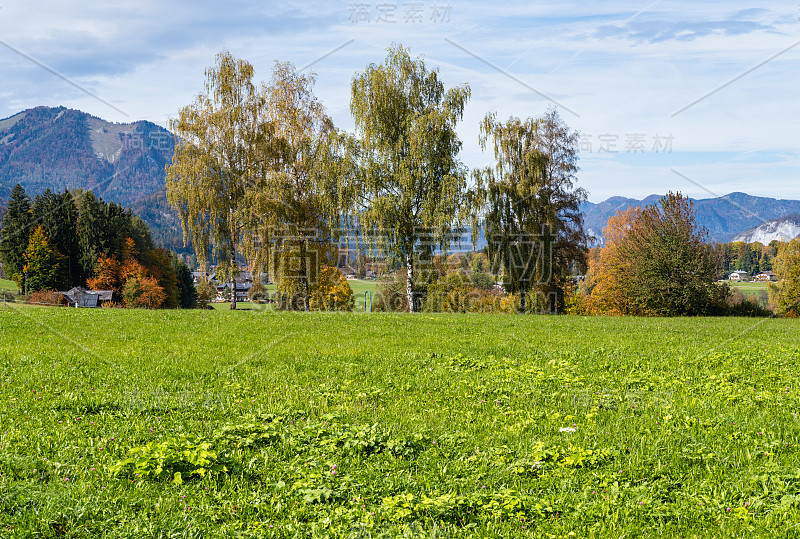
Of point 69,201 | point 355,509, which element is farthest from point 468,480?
point 69,201

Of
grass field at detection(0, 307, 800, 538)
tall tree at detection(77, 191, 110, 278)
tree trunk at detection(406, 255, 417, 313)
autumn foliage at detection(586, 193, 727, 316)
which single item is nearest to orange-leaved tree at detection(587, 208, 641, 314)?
autumn foliage at detection(586, 193, 727, 316)

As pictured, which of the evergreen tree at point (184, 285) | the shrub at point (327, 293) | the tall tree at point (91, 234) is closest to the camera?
the shrub at point (327, 293)

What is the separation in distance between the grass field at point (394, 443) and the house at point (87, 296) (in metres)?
61.4

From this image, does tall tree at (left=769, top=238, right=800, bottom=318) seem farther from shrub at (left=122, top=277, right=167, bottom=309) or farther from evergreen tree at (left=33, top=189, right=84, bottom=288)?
evergreen tree at (left=33, top=189, right=84, bottom=288)

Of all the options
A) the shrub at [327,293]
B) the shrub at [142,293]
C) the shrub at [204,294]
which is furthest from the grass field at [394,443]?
the shrub at [204,294]

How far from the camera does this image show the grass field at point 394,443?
15.9 ft

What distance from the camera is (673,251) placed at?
3288cm

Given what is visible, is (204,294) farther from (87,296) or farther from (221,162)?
(221,162)

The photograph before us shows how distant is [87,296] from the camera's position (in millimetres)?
67188

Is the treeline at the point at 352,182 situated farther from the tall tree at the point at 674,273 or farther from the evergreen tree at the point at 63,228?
the evergreen tree at the point at 63,228

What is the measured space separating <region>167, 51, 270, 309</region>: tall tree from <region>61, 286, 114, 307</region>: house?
40531 millimetres

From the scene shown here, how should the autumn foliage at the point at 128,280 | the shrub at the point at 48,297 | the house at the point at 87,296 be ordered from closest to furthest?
the shrub at the point at 48,297, the house at the point at 87,296, the autumn foliage at the point at 128,280

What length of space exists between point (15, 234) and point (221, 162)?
5406cm

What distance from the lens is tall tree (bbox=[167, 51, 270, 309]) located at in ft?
112
